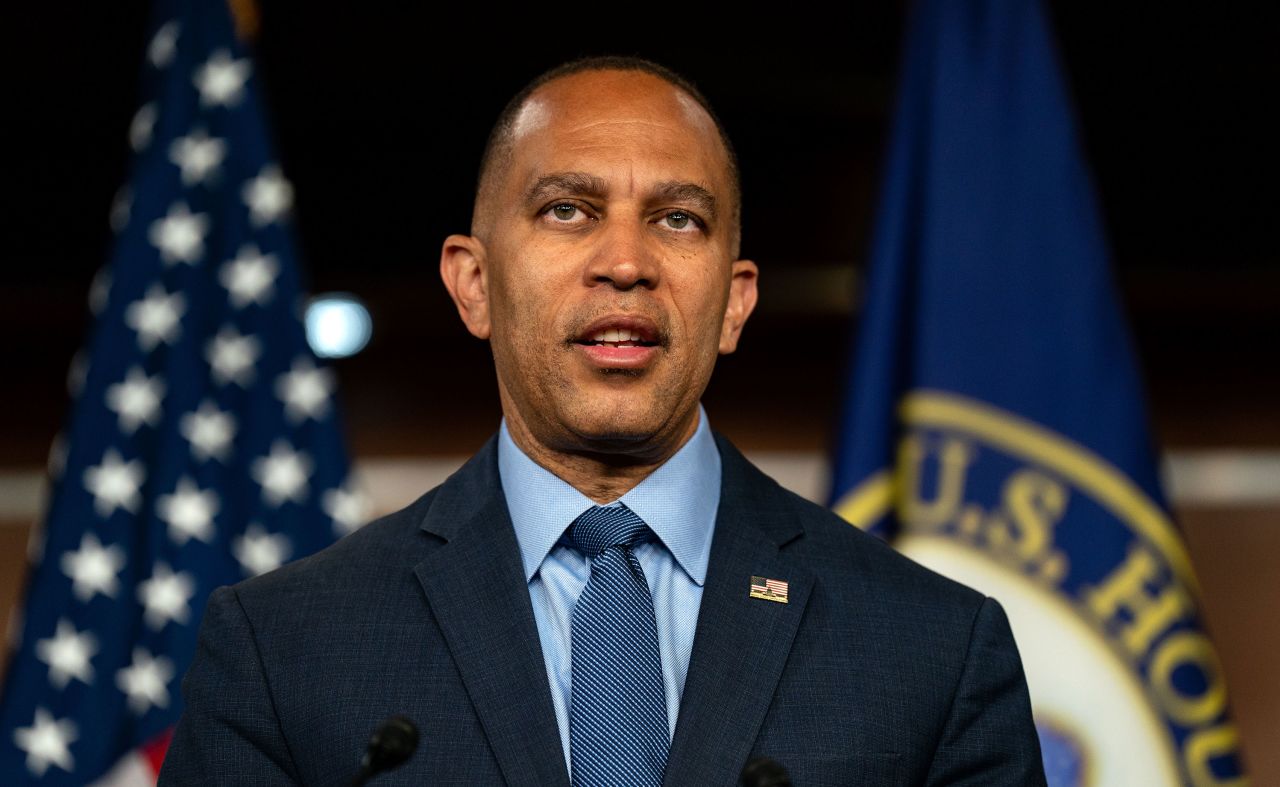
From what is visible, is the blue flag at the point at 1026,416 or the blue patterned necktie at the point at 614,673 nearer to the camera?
the blue patterned necktie at the point at 614,673

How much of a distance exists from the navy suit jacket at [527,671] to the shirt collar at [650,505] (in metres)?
0.03

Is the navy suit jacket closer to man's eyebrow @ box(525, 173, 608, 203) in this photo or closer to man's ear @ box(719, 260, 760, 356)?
man's ear @ box(719, 260, 760, 356)

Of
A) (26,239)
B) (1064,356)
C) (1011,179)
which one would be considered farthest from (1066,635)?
(26,239)

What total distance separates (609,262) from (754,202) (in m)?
3.27

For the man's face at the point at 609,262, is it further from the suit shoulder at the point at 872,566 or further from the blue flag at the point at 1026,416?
the blue flag at the point at 1026,416

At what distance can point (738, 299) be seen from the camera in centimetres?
186

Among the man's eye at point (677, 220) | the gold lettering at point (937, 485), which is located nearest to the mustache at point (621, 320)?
the man's eye at point (677, 220)

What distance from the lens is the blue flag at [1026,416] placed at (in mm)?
2793

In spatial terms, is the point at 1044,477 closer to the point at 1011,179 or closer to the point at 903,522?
the point at 903,522

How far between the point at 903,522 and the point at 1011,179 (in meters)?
0.77

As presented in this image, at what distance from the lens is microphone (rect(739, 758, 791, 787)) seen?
1.23 m

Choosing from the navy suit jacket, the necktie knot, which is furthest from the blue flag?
the necktie knot

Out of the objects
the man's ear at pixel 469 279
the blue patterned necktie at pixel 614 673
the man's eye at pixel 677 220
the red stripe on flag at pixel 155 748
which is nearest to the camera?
the blue patterned necktie at pixel 614 673

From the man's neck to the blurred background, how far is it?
2.86 m
